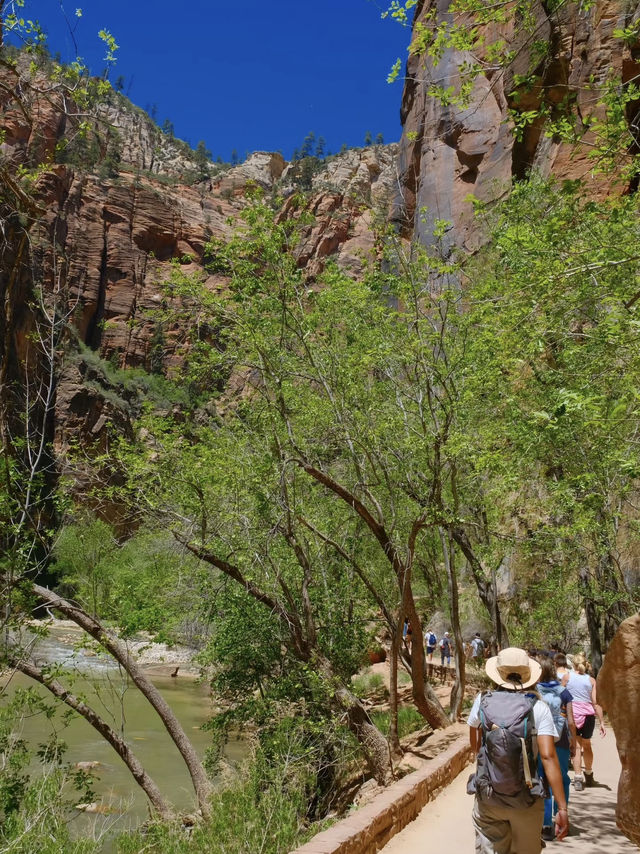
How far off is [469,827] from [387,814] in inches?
53.3

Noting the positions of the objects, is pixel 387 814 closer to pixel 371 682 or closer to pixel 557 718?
pixel 557 718

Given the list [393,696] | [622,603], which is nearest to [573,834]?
[393,696]

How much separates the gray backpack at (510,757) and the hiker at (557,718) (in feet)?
7.15

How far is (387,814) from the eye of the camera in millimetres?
6215

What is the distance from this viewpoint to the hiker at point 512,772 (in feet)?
12.5

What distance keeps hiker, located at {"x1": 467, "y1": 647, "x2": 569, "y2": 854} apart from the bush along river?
19.1 feet

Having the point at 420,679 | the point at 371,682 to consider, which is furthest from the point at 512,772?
the point at 371,682

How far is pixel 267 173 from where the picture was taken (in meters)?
133

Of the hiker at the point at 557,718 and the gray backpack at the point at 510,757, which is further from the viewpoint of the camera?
the hiker at the point at 557,718

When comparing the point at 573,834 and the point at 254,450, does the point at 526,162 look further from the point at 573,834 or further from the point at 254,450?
the point at 573,834

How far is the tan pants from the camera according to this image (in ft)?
12.7

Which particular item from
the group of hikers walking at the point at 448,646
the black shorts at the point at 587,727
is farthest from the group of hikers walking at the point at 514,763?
the group of hikers walking at the point at 448,646

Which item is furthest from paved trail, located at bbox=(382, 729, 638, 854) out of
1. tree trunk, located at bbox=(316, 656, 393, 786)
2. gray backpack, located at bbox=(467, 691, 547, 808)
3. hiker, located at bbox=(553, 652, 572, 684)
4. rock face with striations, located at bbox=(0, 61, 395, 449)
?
rock face with striations, located at bbox=(0, 61, 395, 449)

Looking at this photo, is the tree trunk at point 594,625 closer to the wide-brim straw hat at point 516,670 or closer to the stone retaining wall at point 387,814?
the stone retaining wall at point 387,814
